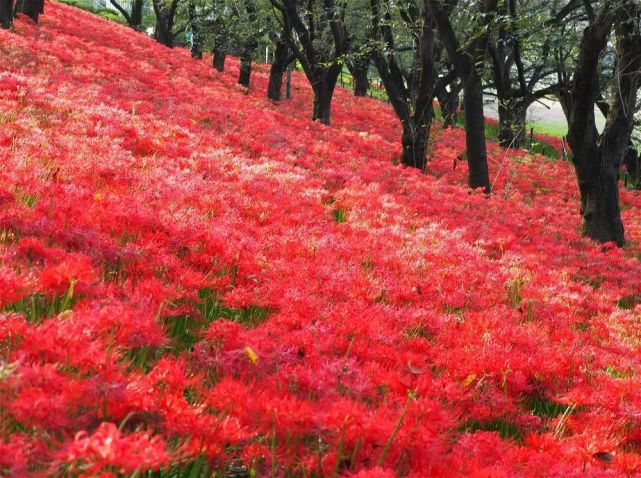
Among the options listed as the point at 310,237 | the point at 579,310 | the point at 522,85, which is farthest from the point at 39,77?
the point at 522,85

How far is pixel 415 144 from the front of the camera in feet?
51.5

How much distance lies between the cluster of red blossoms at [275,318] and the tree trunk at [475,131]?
2.37 meters

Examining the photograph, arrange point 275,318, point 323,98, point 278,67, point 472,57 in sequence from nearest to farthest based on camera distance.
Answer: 1. point 275,318
2. point 472,57
3. point 323,98
4. point 278,67

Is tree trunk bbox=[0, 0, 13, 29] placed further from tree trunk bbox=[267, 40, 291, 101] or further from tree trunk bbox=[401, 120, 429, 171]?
tree trunk bbox=[401, 120, 429, 171]

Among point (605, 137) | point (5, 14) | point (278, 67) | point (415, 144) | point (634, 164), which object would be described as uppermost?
point (278, 67)

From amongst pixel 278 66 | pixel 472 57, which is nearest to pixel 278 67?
pixel 278 66

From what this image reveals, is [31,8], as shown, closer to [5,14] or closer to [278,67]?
[5,14]

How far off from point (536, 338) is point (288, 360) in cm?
282

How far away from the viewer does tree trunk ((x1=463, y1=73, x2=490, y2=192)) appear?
1367 centimetres

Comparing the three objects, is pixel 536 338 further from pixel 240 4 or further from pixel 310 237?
pixel 240 4

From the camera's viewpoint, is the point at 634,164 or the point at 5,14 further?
the point at 634,164

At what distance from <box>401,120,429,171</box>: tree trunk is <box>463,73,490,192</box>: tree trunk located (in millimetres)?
1497

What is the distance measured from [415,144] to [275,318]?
12.5 metres

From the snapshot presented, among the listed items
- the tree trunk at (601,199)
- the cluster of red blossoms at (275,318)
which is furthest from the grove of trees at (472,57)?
the cluster of red blossoms at (275,318)
